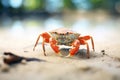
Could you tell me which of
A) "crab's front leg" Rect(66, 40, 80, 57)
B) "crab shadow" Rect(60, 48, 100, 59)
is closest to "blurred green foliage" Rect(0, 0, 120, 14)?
"crab shadow" Rect(60, 48, 100, 59)

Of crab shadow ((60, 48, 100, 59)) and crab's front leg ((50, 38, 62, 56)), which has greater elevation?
crab's front leg ((50, 38, 62, 56))

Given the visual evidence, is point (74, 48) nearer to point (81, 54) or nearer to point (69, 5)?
point (81, 54)

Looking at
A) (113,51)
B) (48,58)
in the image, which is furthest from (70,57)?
(113,51)

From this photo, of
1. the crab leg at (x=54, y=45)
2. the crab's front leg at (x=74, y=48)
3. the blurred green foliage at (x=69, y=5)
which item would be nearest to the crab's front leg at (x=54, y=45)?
the crab leg at (x=54, y=45)

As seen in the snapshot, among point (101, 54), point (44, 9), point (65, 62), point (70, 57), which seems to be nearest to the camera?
point (65, 62)

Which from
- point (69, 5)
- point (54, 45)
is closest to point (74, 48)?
point (54, 45)

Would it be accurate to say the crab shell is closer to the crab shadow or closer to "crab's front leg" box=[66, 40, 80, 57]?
"crab's front leg" box=[66, 40, 80, 57]

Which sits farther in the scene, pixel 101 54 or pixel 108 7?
pixel 108 7

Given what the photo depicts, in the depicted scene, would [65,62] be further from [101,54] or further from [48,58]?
[101,54]
